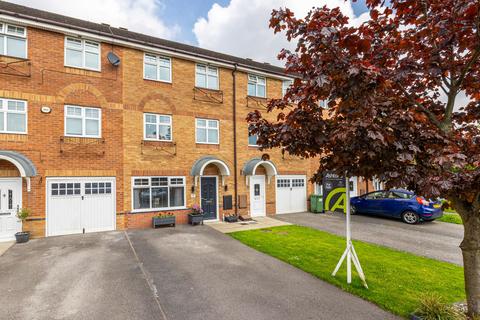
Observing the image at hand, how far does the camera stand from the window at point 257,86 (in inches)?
558

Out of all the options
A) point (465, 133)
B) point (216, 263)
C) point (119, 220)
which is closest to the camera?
point (465, 133)

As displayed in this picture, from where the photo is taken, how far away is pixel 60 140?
32.0ft

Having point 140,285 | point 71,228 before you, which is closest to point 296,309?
point 140,285

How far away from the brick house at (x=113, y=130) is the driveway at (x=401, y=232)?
133 inches

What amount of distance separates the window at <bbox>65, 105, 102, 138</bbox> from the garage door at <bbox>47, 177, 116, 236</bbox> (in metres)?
1.79

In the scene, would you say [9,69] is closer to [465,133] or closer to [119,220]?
[119,220]

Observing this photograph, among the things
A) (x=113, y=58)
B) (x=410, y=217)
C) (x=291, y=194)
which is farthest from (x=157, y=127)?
(x=410, y=217)

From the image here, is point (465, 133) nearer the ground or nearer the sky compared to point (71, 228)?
nearer the sky

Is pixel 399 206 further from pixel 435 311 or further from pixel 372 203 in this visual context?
pixel 435 311

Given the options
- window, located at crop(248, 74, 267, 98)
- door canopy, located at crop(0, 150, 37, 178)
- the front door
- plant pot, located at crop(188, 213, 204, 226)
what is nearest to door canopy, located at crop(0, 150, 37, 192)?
door canopy, located at crop(0, 150, 37, 178)

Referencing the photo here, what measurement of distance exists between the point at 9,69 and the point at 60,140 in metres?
2.90

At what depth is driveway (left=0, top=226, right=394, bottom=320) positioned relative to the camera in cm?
441

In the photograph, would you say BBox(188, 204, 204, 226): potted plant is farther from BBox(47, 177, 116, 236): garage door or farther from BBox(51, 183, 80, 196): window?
BBox(51, 183, 80, 196): window

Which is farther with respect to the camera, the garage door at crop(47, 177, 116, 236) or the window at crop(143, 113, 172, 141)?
the window at crop(143, 113, 172, 141)
